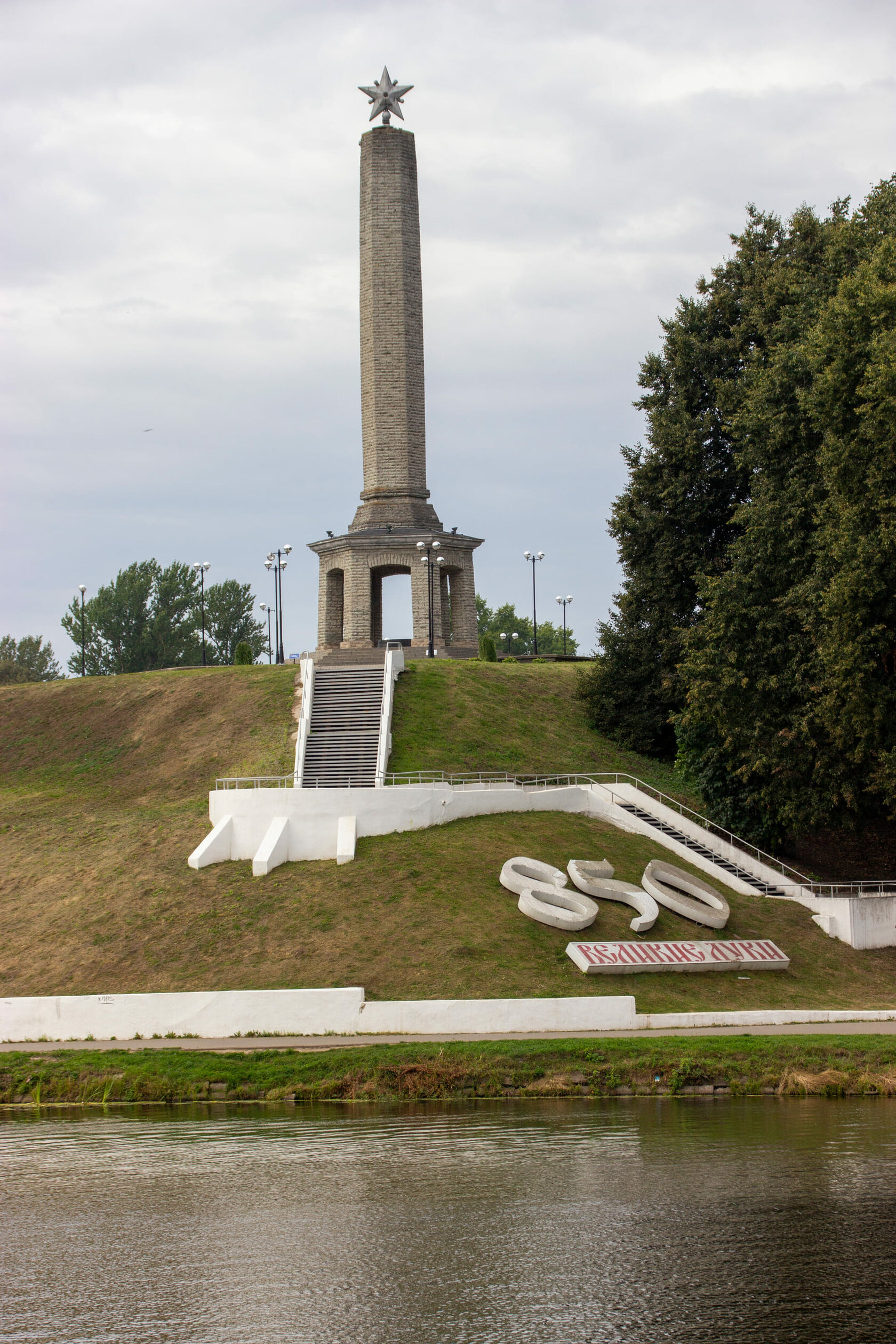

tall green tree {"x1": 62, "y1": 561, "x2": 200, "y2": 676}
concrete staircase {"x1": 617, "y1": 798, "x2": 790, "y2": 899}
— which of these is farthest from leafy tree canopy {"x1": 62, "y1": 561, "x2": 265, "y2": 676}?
concrete staircase {"x1": 617, "y1": 798, "x2": 790, "y2": 899}

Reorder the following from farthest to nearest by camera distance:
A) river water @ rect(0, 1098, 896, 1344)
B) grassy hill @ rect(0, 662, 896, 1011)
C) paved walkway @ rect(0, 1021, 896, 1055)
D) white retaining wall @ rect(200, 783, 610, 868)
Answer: white retaining wall @ rect(200, 783, 610, 868), grassy hill @ rect(0, 662, 896, 1011), paved walkway @ rect(0, 1021, 896, 1055), river water @ rect(0, 1098, 896, 1344)

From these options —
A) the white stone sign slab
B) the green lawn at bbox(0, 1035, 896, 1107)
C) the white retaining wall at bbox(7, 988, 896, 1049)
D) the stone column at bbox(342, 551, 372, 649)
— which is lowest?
the green lawn at bbox(0, 1035, 896, 1107)

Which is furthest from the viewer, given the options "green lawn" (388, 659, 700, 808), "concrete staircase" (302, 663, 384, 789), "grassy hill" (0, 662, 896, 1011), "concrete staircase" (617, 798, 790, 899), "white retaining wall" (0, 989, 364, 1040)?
"green lawn" (388, 659, 700, 808)

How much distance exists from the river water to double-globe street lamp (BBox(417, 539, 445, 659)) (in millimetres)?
36301

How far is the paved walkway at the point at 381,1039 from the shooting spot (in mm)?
25172

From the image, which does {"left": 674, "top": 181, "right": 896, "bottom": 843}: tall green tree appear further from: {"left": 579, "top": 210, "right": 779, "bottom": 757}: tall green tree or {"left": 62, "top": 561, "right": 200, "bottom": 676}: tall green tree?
{"left": 62, "top": 561, "right": 200, "bottom": 676}: tall green tree

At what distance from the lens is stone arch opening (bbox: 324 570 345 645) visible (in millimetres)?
60656

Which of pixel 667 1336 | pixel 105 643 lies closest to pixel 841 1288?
pixel 667 1336

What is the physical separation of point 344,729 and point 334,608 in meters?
17.3

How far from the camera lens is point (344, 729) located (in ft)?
146

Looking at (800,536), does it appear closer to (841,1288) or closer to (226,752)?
(226,752)

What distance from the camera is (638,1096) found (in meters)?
22.7

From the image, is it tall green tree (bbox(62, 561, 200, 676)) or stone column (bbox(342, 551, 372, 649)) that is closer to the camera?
stone column (bbox(342, 551, 372, 649))

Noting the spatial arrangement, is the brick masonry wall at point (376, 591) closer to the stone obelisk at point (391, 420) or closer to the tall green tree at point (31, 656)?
the stone obelisk at point (391, 420)
